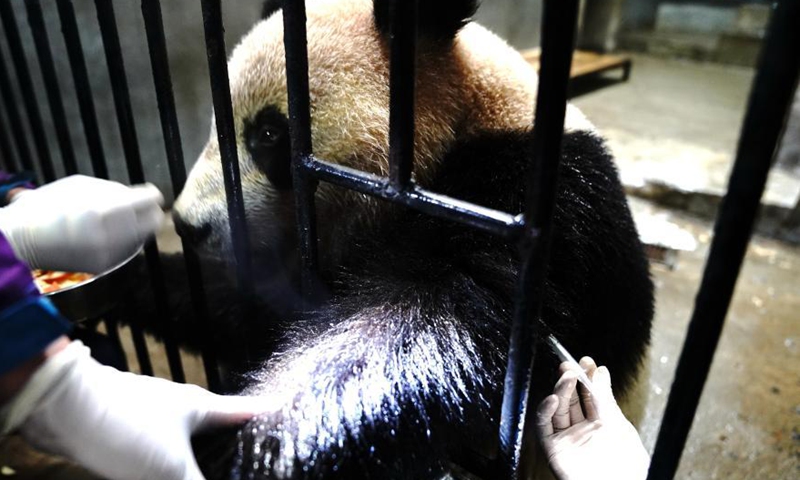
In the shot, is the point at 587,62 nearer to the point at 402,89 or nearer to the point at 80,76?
the point at 80,76

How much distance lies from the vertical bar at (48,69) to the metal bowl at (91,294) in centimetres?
62

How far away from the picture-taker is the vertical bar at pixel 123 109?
1.36m

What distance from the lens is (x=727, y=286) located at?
67 centimetres

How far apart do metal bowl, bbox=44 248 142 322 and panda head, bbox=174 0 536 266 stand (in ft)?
0.79


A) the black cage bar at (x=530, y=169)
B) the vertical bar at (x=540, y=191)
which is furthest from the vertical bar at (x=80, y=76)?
the vertical bar at (x=540, y=191)

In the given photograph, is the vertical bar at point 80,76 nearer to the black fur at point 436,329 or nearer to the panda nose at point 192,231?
the panda nose at point 192,231

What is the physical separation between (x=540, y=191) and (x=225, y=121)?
0.73 metres

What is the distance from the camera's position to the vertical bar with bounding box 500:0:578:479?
0.70 meters

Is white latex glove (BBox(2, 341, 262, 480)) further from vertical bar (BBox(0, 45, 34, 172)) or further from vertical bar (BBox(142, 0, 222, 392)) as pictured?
vertical bar (BBox(0, 45, 34, 172))

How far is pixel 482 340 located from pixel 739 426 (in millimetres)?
1862

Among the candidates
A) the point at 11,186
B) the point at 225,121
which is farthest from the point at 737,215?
the point at 11,186

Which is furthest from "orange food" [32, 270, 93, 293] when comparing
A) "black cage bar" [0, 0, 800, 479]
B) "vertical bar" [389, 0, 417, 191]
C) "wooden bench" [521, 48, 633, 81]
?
"wooden bench" [521, 48, 633, 81]

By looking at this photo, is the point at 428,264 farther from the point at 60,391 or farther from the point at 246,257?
the point at 60,391

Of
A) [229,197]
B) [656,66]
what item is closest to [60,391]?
[229,197]
